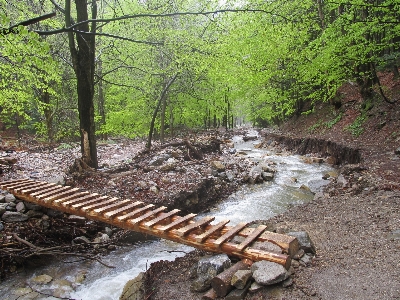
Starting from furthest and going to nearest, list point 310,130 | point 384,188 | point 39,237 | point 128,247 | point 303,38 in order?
point 310,130
point 303,38
point 384,188
point 128,247
point 39,237

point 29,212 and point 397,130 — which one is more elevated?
point 397,130

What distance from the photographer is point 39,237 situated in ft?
19.3

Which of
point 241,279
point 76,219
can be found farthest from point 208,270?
point 76,219

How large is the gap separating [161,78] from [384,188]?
39.1 feet

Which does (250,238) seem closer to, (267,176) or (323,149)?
(267,176)

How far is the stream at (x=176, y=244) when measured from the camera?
4938 mm

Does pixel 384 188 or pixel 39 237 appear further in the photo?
pixel 384 188

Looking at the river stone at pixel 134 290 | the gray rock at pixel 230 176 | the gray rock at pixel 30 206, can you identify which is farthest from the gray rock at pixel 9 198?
the gray rock at pixel 230 176

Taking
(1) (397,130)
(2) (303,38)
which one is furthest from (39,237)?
(2) (303,38)

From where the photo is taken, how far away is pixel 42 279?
504 centimetres

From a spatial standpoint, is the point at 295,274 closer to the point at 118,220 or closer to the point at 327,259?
the point at 327,259

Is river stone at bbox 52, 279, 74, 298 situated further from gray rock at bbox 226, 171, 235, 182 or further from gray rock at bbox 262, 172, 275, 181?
gray rock at bbox 262, 172, 275, 181

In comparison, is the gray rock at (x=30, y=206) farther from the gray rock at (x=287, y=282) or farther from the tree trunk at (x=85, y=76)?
the gray rock at (x=287, y=282)

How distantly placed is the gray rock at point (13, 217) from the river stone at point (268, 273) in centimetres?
526
